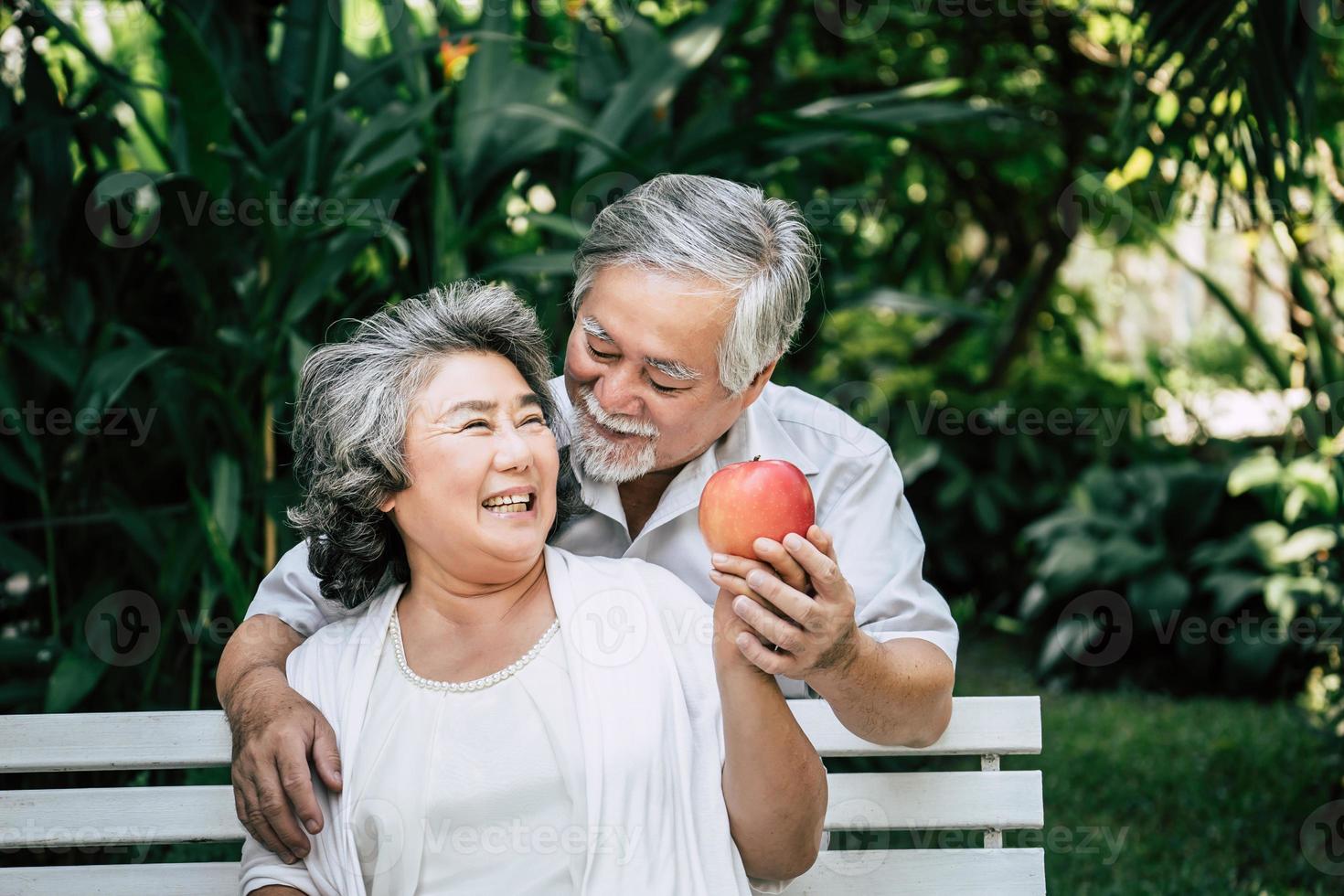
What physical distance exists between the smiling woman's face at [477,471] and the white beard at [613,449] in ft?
0.82

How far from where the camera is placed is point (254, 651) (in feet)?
7.06

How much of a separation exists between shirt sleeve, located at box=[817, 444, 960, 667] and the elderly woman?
0.33 metres

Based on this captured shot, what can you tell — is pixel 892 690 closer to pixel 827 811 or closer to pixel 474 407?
pixel 827 811

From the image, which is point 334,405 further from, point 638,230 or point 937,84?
point 937,84

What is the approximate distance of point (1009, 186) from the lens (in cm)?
759

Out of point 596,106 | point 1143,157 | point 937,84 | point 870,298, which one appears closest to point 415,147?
point 596,106

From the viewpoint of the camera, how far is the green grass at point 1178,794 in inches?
147

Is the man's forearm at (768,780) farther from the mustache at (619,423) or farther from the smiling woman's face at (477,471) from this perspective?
the mustache at (619,423)

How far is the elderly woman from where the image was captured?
1.88 m

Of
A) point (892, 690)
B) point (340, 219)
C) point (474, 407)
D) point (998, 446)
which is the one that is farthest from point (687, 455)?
point (998, 446)

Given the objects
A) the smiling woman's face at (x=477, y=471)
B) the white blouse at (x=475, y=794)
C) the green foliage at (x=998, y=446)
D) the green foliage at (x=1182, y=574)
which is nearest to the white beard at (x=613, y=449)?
the smiling woman's face at (x=477, y=471)

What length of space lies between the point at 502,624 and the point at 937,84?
2453 millimetres

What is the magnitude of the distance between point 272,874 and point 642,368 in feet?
3.30

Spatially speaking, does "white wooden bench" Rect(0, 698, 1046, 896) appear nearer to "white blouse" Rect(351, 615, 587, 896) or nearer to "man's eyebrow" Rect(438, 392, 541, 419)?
"white blouse" Rect(351, 615, 587, 896)
